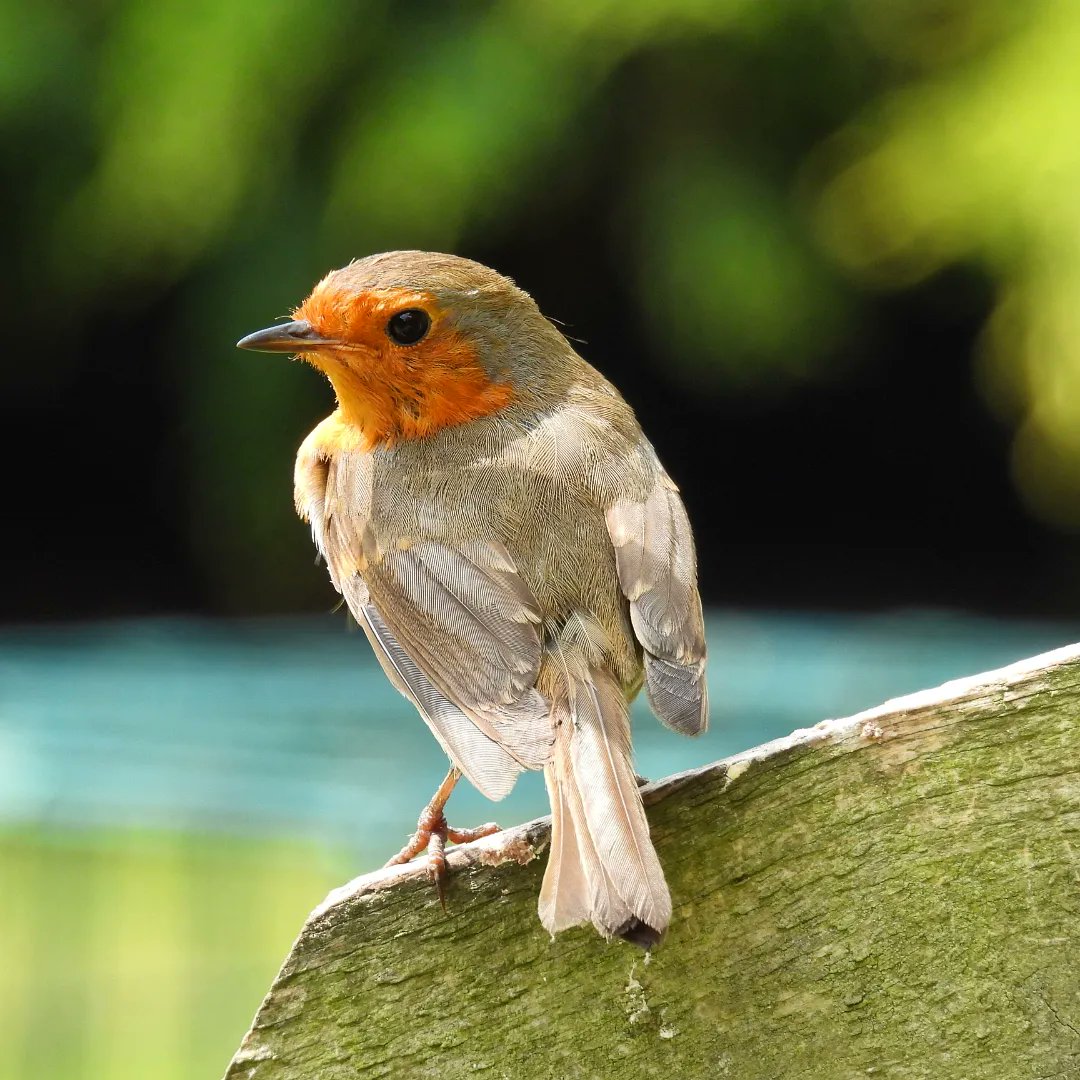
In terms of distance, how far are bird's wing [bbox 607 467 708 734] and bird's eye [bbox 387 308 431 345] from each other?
0.52 metres

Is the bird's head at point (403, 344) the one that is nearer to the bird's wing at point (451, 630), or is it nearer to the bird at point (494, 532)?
the bird at point (494, 532)

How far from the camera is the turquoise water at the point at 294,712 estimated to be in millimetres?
4293

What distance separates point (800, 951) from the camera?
143cm

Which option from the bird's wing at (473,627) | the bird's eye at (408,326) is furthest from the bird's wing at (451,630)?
the bird's eye at (408,326)

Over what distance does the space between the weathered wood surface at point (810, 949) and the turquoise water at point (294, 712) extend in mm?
2405

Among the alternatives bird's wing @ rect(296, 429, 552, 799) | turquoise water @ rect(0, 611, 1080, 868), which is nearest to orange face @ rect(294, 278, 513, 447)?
bird's wing @ rect(296, 429, 552, 799)

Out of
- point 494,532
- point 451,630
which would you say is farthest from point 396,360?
point 451,630

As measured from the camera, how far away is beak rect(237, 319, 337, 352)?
2814 millimetres

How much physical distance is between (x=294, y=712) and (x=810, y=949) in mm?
4029

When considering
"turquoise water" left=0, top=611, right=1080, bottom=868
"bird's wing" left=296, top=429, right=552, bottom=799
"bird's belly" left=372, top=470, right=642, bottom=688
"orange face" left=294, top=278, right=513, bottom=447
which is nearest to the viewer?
"bird's wing" left=296, top=429, right=552, bottom=799

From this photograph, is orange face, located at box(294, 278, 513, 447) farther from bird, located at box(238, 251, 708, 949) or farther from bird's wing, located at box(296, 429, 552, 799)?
bird's wing, located at box(296, 429, 552, 799)

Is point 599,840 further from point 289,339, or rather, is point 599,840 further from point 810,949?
point 289,339

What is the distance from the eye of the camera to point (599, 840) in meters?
1.55

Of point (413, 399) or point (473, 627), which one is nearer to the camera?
point (473, 627)
